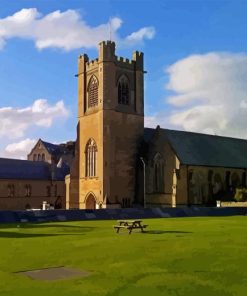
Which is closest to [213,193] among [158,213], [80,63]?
[158,213]

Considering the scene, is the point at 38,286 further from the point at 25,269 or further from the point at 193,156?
the point at 193,156

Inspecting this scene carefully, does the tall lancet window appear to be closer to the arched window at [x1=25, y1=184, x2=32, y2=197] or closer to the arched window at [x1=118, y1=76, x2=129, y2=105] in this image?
the arched window at [x1=118, y1=76, x2=129, y2=105]

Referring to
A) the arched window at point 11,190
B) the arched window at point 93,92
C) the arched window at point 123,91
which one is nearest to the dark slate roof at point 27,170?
the arched window at point 11,190

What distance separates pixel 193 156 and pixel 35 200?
3567 centimetres

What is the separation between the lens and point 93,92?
6694 centimetres

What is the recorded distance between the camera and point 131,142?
6631 centimetres

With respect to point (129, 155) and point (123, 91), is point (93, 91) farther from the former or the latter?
point (129, 155)

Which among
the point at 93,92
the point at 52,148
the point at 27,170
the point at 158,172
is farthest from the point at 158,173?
the point at 52,148

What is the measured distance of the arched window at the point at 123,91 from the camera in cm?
6650

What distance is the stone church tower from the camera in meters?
63.1

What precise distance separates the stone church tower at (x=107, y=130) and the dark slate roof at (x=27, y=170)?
20.8 m

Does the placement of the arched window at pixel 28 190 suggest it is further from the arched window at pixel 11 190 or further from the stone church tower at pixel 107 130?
the stone church tower at pixel 107 130

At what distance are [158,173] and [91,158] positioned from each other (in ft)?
33.3

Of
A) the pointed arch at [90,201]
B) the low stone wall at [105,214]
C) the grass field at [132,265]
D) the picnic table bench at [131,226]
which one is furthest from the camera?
the pointed arch at [90,201]
